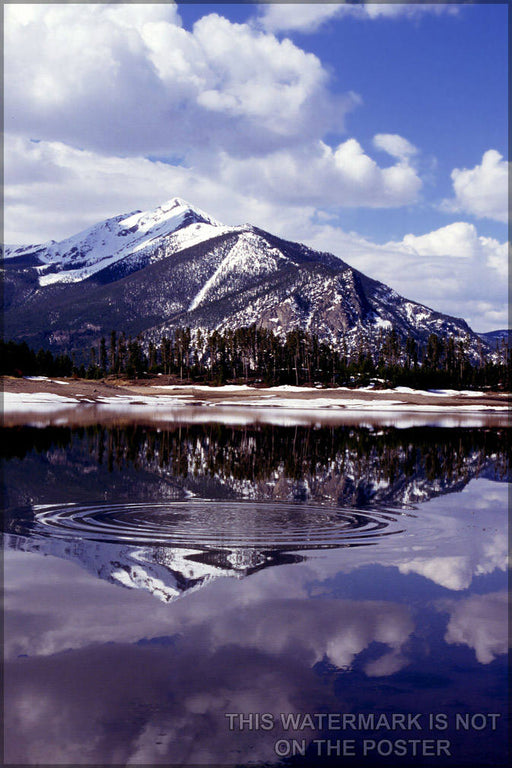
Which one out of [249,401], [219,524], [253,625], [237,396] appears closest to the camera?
[253,625]

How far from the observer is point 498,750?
672 centimetres

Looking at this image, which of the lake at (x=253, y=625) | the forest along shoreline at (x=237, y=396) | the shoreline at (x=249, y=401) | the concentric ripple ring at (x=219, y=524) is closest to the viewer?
the lake at (x=253, y=625)

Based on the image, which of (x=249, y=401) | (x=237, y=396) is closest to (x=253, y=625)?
(x=249, y=401)

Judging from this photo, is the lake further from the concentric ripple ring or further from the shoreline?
the shoreline

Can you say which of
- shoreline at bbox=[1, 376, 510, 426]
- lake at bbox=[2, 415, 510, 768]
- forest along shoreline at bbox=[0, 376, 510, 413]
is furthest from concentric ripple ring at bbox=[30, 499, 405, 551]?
forest along shoreline at bbox=[0, 376, 510, 413]

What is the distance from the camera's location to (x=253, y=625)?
384 inches

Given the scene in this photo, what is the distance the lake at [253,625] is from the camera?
22.6 feet

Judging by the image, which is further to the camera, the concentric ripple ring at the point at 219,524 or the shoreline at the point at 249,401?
A: the shoreline at the point at 249,401

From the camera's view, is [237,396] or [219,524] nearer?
[219,524]

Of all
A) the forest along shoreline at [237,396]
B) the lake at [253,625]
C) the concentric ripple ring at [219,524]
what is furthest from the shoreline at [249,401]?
the lake at [253,625]

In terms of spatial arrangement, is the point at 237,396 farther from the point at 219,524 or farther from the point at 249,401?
the point at 219,524

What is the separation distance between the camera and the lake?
22.6ft

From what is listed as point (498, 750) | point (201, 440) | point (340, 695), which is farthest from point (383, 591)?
point (201, 440)

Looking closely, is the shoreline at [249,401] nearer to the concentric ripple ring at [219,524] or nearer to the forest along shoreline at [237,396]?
the forest along shoreline at [237,396]
